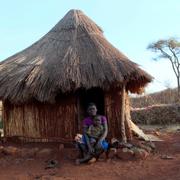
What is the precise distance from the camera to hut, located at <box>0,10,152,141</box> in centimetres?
1034

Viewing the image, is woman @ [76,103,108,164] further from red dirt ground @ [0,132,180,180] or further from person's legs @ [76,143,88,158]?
red dirt ground @ [0,132,180,180]

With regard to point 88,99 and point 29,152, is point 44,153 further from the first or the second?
point 88,99

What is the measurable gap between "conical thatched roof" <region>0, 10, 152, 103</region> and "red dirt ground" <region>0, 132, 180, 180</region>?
4.87ft

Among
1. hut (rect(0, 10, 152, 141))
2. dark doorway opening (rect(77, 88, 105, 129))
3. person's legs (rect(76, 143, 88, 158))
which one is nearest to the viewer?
person's legs (rect(76, 143, 88, 158))

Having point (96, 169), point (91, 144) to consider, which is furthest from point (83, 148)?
point (96, 169)

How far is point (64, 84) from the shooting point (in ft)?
33.3

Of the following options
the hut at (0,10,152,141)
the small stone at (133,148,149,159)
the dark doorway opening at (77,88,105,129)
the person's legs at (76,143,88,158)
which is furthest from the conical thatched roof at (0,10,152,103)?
the small stone at (133,148,149,159)

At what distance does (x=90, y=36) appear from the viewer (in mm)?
11742

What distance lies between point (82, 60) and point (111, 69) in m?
0.81

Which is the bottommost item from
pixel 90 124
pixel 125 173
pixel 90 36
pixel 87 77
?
pixel 125 173

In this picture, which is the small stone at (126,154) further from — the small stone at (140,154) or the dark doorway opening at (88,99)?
the dark doorway opening at (88,99)

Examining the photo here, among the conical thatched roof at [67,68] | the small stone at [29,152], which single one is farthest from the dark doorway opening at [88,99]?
the small stone at [29,152]

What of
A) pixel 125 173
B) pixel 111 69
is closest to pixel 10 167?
pixel 125 173

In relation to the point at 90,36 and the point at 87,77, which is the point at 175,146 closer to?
the point at 87,77
